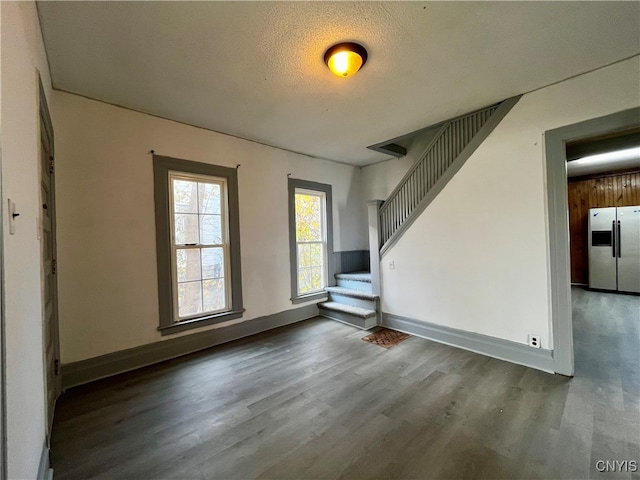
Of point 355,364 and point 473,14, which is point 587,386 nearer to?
point 355,364

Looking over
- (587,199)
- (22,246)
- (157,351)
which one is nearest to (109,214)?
(157,351)

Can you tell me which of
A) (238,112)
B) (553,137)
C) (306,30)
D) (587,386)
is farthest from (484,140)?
(238,112)

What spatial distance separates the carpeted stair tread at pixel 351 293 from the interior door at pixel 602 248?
5.51m

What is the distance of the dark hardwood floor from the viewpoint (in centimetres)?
154

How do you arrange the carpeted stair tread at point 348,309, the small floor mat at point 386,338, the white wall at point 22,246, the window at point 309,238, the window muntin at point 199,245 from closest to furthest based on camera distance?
1. the white wall at point 22,246
2. the window muntin at point 199,245
3. the small floor mat at point 386,338
4. the carpeted stair tread at point 348,309
5. the window at point 309,238

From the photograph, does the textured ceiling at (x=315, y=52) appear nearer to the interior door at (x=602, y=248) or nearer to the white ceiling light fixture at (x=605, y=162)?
the white ceiling light fixture at (x=605, y=162)

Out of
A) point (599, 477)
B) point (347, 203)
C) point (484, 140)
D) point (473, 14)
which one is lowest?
point (599, 477)

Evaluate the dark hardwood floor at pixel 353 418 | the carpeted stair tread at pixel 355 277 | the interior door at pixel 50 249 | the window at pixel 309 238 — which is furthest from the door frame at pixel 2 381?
the carpeted stair tread at pixel 355 277

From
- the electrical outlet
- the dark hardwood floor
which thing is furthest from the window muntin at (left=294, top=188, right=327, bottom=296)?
the electrical outlet

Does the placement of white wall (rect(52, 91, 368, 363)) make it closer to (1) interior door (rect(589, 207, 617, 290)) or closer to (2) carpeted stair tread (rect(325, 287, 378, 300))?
(2) carpeted stair tread (rect(325, 287, 378, 300))

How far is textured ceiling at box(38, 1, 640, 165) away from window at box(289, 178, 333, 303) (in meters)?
1.58

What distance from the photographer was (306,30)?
1778 mm

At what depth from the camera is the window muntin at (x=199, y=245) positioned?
3119mm

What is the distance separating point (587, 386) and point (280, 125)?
13.0ft
